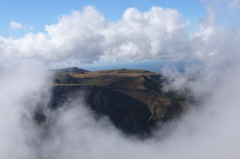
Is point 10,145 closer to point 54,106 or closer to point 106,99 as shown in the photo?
point 54,106

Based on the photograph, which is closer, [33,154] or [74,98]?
[33,154]

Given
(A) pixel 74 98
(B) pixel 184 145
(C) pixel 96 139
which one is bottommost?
(B) pixel 184 145

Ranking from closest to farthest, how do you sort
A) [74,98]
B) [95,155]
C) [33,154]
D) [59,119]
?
[33,154] < [95,155] < [59,119] < [74,98]

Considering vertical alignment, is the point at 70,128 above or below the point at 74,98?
below

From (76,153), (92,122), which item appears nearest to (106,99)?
(92,122)

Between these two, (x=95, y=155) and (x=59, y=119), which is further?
(x=59, y=119)

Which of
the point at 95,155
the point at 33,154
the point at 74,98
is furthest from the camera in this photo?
the point at 74,98

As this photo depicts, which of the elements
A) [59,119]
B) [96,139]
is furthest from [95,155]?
[59,119]

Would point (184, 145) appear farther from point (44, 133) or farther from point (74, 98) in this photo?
point (44, 133)

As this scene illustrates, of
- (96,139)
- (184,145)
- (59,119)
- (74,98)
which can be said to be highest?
(74,98)
